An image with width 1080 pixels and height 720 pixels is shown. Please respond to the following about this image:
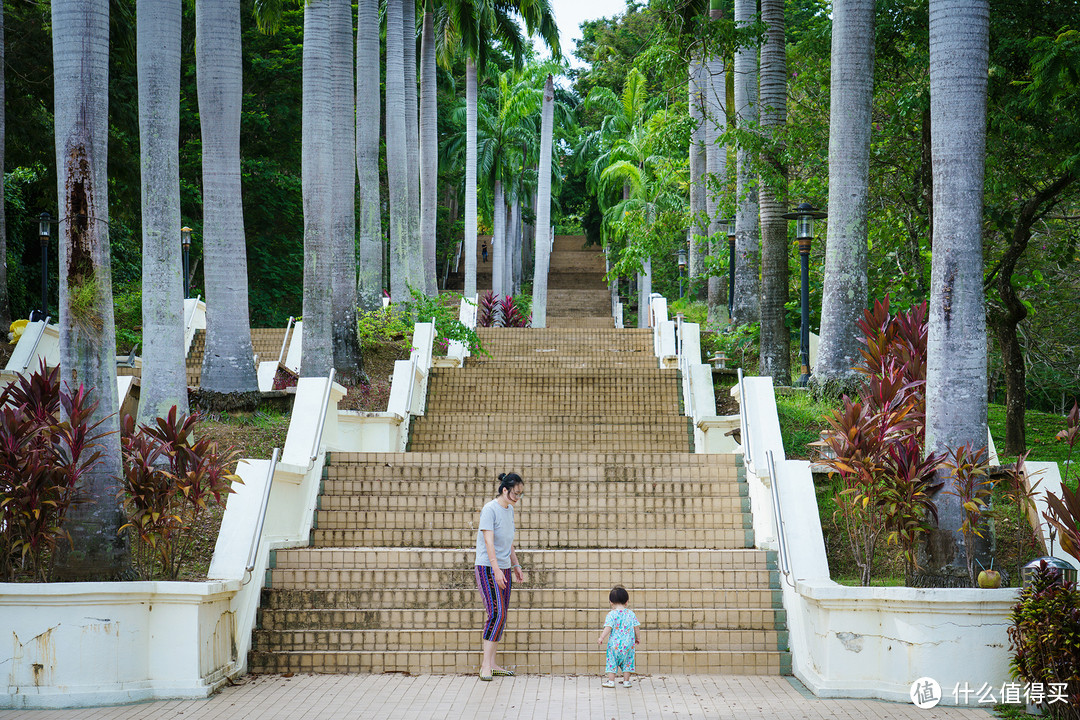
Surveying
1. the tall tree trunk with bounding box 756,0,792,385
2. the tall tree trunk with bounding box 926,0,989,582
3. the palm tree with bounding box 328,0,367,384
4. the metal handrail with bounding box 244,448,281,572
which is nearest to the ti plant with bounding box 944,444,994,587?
the tall tree trunk with bounding box 926,0,989,582

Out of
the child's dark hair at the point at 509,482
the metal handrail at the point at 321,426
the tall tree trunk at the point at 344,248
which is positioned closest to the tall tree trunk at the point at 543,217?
the tall tree trunk at the point at 344,248

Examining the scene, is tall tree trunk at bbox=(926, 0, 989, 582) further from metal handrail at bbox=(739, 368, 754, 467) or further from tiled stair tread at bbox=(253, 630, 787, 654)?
metal handrail at bbox=(739, 368, 754, 467)

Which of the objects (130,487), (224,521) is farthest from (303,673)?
(130,487)

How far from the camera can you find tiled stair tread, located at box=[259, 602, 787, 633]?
26.1 ft

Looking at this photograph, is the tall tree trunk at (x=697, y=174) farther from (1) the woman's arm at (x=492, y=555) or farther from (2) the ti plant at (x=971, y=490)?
(1) the woman's arm at (x=492, y=555)

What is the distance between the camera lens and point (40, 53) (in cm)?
1761

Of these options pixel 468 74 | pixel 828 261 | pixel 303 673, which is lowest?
pixel 303 673

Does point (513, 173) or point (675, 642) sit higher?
point (513, 173)

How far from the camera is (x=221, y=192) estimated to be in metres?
12.4

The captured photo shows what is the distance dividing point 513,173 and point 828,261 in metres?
30.8

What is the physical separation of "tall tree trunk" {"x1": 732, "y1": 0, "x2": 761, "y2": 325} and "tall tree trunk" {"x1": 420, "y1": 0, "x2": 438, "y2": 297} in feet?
29.5

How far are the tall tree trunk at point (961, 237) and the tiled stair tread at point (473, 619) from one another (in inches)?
59.2

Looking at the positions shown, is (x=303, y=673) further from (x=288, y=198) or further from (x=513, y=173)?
(x=513, y=173)

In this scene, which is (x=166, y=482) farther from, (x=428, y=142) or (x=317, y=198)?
(x=428, y=142)
